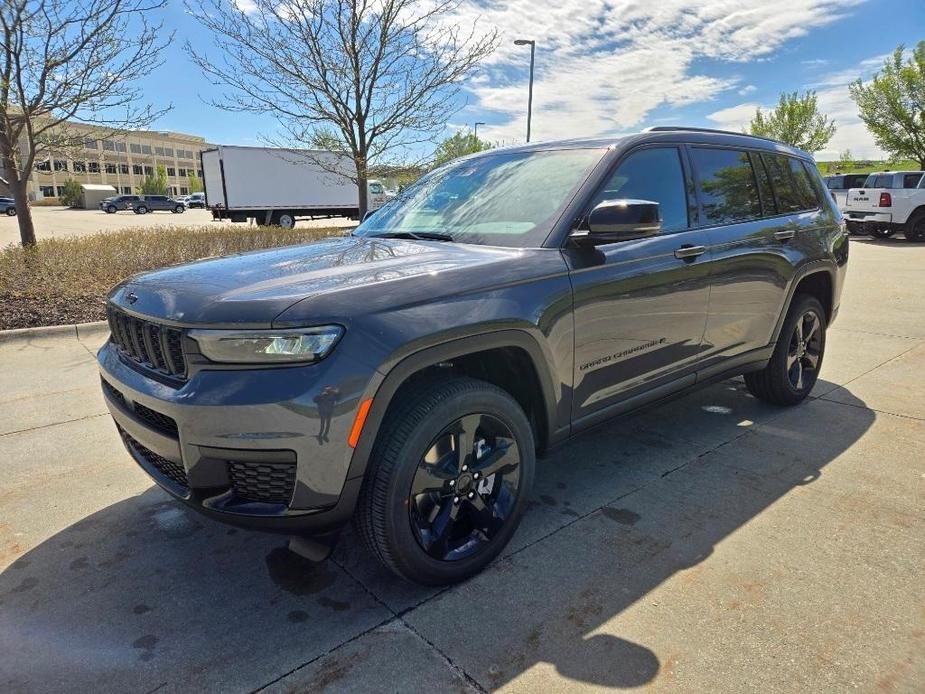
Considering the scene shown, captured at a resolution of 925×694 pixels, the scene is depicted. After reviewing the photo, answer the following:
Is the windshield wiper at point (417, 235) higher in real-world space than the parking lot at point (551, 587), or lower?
higher

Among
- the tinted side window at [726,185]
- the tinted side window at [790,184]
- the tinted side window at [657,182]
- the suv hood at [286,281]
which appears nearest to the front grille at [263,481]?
the suv hood at [286,281]

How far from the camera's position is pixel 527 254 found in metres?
2.62

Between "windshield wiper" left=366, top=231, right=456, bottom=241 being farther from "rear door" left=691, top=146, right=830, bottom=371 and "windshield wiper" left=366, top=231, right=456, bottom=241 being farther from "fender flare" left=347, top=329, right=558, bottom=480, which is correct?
"rear door" left=691, top=146, right=830, bottom=371

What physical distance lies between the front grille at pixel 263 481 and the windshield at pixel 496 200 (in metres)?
1.37

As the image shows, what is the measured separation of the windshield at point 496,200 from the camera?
2863mm

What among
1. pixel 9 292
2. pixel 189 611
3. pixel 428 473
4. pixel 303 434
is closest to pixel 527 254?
pixel 428 473

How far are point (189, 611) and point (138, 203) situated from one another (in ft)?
197

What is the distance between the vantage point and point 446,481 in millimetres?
2357

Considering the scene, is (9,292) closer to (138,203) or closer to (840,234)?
(840,234)

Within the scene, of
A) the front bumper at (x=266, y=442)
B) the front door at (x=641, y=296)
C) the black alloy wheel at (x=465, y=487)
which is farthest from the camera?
the front door at (x=641, y=296)

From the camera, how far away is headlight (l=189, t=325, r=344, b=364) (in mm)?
1996

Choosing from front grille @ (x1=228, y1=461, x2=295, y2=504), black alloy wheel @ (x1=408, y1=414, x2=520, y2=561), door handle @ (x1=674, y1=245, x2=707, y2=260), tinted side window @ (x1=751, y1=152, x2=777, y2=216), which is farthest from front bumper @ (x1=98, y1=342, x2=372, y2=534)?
tinted side window @ (x1=751, y1=152, x2=777, y2=216)

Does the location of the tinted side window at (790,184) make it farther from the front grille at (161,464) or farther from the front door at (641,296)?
the front grille at (161,464)

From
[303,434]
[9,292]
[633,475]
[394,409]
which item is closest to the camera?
[303,434]
